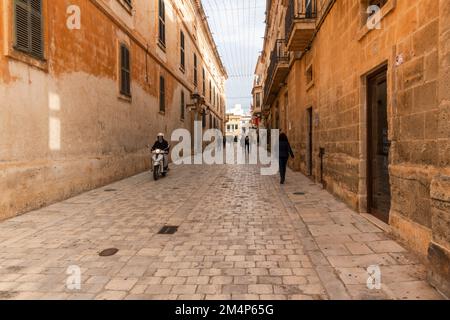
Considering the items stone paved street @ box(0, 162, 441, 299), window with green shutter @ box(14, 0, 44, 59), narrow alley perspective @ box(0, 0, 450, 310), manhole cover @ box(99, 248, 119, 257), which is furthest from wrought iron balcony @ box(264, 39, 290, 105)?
manhole cover @ box(99, 248, 119, 257)

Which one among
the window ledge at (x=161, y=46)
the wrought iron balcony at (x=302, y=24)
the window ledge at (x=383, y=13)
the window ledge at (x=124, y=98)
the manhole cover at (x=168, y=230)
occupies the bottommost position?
the manhole cover at (x=168, y=230)

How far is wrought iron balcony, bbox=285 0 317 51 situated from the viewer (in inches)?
379

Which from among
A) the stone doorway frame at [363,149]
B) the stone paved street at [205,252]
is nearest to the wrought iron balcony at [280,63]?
the stone doorway frame at [363,149]

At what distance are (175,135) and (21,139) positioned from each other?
41.4 ft

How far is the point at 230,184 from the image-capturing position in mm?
10398

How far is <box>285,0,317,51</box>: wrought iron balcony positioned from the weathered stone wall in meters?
5.70

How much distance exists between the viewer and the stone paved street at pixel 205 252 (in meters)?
3.12

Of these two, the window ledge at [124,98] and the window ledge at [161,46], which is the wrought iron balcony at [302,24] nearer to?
the window ledge at [124,98]

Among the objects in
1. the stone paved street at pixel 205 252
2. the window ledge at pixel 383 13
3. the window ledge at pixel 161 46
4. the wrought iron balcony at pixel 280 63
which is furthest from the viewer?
the wrought iron balcony at pixel 280 63

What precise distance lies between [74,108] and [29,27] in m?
2.13

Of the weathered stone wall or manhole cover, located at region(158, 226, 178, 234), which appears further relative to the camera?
the weathered stone wall

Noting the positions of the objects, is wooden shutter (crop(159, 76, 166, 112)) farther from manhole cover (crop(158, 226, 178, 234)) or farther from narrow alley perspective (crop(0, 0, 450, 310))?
manhole cover (crop(158, 226, 178, 234))

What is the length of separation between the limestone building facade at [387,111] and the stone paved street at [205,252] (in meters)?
0.45
